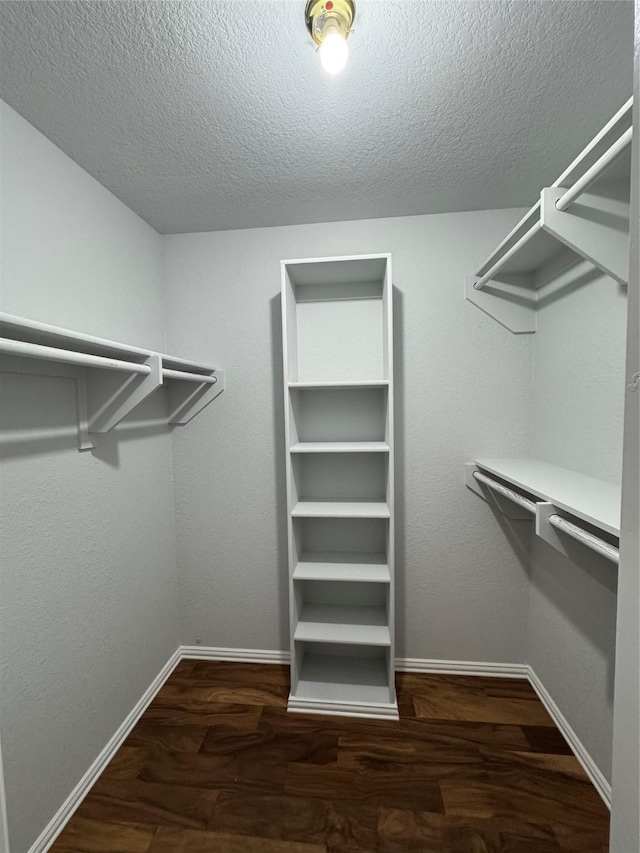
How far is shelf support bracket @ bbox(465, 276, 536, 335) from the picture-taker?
1721 millimetres

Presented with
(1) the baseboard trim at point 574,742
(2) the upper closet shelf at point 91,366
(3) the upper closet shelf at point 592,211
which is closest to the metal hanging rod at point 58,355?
(2) the upper closet shelf at point 91,366

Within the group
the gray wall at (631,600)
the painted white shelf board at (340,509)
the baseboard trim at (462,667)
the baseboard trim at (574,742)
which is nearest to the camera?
the gray wall at (631,600)

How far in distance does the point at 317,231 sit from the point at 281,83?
2.63 ft

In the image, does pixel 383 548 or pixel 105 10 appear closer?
pixel 105 10

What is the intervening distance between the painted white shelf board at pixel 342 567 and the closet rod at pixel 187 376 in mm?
1000

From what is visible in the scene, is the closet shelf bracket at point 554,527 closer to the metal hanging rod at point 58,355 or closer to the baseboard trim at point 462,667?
the baseboard trim at point 462,667

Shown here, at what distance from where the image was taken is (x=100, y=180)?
1.43 meters

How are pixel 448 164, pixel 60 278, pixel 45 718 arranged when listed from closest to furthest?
pixel 45 718, pixel 60 278, pixel 448 164

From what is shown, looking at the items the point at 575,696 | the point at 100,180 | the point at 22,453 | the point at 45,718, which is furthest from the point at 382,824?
the point at 100,180

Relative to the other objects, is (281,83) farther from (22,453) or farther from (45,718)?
(45,718)

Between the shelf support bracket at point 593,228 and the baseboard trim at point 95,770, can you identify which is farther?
the baseboard trim at point 95,770

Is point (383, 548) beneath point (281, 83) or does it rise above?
beneath

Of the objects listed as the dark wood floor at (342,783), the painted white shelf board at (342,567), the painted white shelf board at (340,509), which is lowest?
the dark wood floor at (342,783)

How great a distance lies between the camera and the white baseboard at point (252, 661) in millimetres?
1209
